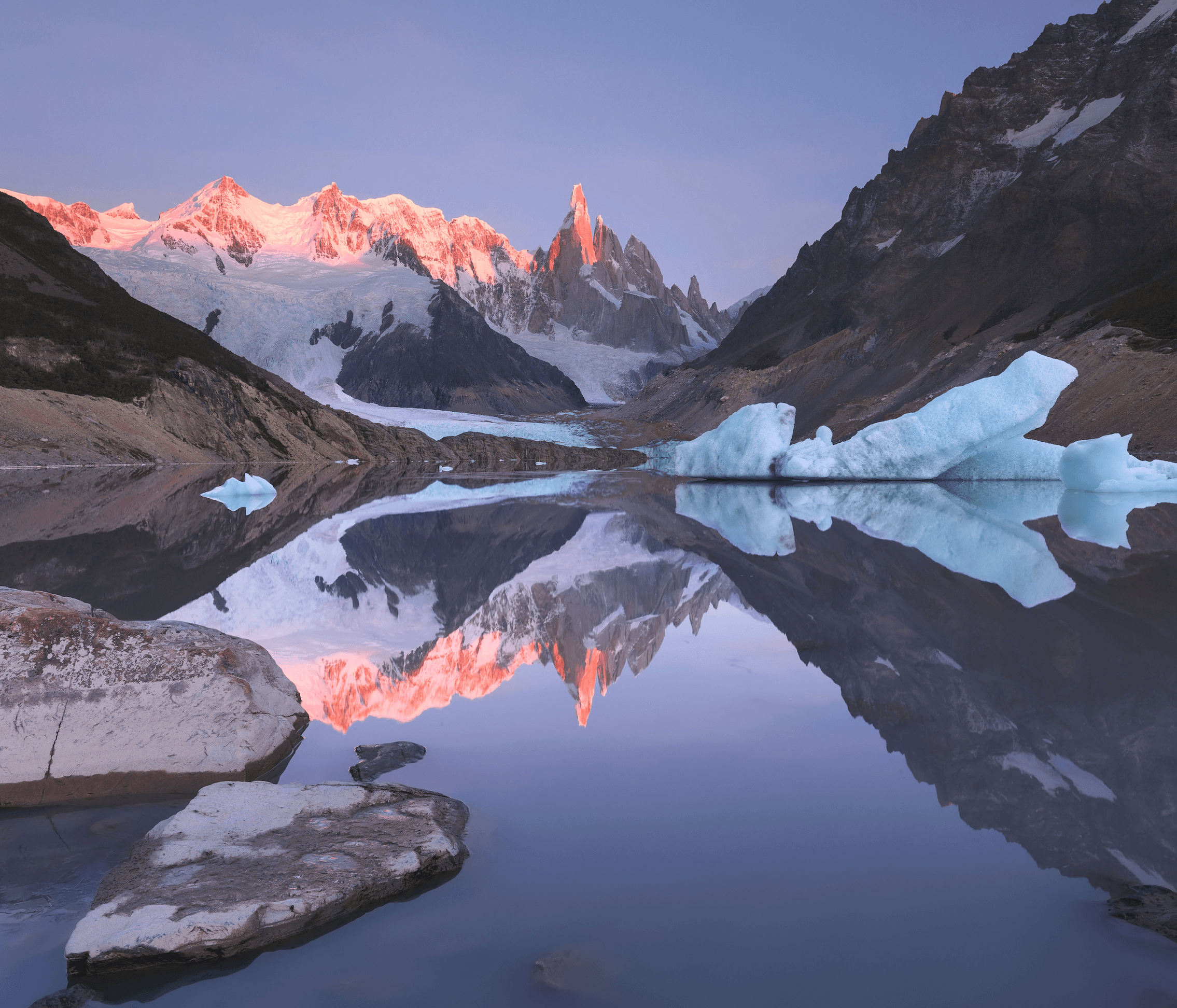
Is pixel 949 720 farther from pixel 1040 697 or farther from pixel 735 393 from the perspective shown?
pixel 735 393

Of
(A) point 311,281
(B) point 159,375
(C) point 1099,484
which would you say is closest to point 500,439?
(B) point 159,375

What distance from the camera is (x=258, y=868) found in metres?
3.53

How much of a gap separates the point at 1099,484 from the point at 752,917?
33476 millimetres

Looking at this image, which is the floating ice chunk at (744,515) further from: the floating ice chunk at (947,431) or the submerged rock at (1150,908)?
the submerged rock at (1150,908)

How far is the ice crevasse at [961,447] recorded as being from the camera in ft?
99.0

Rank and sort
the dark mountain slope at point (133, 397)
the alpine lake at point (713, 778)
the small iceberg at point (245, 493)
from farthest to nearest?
the dark mountain slope at point (133, 397) → the small iceberg at point (245, 493) → the alpine lake at point (713, 778)

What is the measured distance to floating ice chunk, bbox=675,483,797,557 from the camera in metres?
14.7

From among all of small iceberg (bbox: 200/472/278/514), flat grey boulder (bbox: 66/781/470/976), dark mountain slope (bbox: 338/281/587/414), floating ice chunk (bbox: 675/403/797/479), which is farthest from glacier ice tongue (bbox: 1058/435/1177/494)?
dark mountain slope (bbox: 338/281/587/414)

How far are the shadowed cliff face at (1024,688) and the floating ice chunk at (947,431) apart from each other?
19998 mm

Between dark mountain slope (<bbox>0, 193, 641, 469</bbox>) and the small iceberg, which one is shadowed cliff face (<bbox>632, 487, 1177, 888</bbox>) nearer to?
the small iceberg

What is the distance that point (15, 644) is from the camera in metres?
5.08

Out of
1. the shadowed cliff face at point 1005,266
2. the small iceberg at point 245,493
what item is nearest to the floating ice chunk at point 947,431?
the small iceberg at point 245,493

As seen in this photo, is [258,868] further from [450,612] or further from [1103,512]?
[1103,512]

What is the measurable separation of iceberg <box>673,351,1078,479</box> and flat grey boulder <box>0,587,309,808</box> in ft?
96.5
